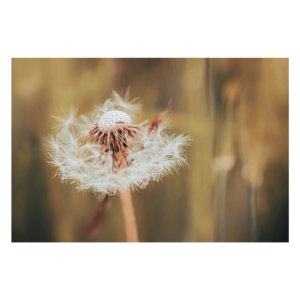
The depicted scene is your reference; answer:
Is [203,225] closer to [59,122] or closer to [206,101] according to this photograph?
[206,101]

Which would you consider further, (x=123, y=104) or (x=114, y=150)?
(x=123, y=104)

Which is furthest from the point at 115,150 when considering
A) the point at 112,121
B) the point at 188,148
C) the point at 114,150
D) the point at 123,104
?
the point at 188,148

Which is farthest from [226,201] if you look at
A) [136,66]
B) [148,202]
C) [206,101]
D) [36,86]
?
[36,86]

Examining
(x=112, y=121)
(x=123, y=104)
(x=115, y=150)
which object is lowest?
(x=115, y=150)

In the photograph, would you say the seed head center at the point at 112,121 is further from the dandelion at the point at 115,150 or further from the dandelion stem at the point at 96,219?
the dandelion stem at the point at 96,219

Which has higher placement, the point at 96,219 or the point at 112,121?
the point at 112,121

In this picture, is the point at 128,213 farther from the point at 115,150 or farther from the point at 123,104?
the point at 123,104

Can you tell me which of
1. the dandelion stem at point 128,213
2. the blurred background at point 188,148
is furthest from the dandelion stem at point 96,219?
the dandelion stem at point 128,213
